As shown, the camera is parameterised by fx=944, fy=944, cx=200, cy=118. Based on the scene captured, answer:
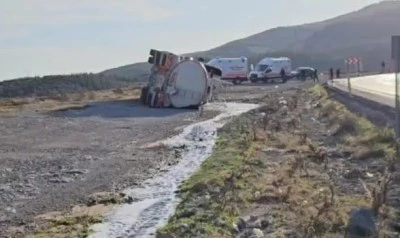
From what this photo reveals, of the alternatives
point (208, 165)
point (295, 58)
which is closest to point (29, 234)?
point (208, 165)

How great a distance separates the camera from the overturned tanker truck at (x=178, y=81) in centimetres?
5097

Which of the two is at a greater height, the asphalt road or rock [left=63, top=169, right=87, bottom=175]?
rock [left=63, top=169, right=87, bottom=175]

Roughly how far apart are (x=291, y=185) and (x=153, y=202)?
8.14ft

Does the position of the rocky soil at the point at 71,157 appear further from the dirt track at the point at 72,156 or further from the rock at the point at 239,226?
the rock at the point at 239,226

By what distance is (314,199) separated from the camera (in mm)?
14953

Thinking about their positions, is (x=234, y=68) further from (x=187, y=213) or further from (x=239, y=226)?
(x=239, y=226)

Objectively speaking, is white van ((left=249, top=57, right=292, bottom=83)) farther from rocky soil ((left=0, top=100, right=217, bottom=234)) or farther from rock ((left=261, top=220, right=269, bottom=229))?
rock ((left=261, top=220, right=269, bottom=229))

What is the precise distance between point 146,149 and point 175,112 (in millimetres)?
20603

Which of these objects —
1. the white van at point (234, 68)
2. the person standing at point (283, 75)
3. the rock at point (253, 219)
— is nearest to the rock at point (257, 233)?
the rock at point (253, 219)

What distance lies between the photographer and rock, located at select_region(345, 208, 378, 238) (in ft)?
39.4

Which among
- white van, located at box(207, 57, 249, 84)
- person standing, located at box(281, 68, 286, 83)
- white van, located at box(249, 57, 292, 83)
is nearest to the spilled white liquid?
white van, located at box(207, 57, 249, 84)

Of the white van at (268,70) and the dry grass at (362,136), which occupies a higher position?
the dry grass at (362,136)

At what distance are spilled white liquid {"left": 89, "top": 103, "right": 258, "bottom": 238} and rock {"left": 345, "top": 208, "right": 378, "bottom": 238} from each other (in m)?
2.87

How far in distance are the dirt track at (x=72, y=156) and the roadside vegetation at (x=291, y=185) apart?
1.94 m
